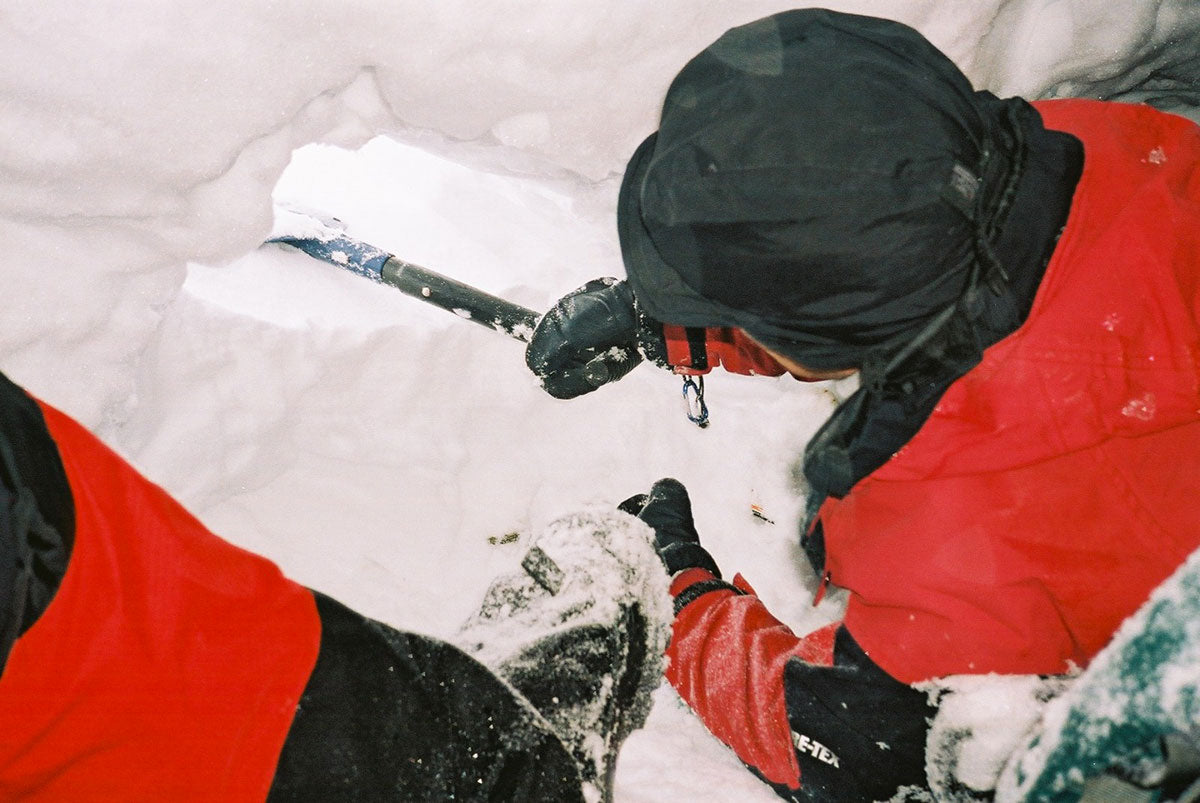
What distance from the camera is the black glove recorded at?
1.67m

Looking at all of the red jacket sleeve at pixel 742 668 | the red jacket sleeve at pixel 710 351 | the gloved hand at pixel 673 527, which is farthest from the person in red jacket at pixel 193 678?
the red jacket sleeve at pixel 710 351

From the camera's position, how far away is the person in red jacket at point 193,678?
0.55 meters

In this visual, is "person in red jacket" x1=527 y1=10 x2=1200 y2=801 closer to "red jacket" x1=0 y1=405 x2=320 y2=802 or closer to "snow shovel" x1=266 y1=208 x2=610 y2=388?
"red jacket" x1=0 y1=405 x2=320 y2=802

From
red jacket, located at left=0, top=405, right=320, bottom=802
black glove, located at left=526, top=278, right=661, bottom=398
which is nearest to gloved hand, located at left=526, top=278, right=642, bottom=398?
black glove, located at left=526, top=278, right=661, bottom=398

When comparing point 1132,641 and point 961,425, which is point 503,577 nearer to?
point 961,425

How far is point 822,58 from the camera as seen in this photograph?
2.49 feet

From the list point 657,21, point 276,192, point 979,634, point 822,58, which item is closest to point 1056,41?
point 657,21

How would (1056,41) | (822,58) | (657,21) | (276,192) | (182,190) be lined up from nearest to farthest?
(822,58) → (182,190) → (657,21) → (1056,41) → (276,192)

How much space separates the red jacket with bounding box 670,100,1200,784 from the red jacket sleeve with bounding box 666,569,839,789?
201 millimetres

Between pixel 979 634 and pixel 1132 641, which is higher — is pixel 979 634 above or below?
below

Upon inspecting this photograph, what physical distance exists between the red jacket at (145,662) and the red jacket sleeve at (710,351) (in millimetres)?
1083

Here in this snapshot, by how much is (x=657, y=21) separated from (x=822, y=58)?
93 cm

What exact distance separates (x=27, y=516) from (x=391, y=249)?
1.68 metres

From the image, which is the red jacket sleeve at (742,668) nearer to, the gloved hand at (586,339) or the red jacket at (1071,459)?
the red jacket at (1071,459)
